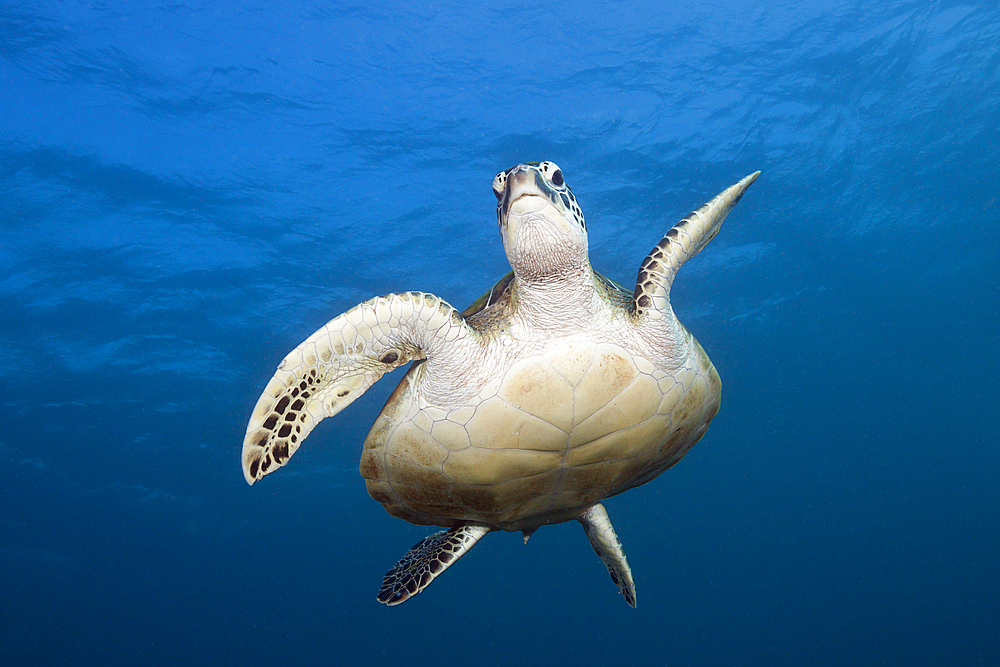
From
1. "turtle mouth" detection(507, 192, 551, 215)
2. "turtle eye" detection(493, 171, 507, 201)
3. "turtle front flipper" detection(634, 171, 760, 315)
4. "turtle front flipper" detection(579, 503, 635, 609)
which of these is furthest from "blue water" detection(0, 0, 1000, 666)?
"turtle front flipper" detection(579, 503, 635, 609)

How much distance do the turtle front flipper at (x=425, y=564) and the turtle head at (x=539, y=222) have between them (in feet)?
10.3

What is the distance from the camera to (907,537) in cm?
5231

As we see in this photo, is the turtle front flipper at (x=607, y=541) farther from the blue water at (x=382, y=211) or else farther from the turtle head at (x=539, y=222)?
the blue water at (x=382, y=211)

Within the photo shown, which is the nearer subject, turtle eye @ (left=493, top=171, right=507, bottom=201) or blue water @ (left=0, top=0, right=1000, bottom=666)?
turtle eye @ (left=493, top=171, right=507, bottom=201)

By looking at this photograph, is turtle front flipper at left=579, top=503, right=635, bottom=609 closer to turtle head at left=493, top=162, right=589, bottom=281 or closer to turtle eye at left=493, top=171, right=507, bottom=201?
turtle head at left=493, top=162, right=589, bottom=281

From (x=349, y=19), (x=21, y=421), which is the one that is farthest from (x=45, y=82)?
(x=21, y=421)

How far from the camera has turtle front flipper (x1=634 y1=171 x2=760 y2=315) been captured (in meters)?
3.08

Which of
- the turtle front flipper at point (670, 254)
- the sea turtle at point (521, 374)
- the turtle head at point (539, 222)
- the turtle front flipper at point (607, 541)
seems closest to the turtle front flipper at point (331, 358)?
the sea turtle at point (521, 374)

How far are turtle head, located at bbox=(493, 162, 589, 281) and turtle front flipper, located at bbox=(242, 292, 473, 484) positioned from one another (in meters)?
0.55

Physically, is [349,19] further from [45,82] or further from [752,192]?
[752,192]

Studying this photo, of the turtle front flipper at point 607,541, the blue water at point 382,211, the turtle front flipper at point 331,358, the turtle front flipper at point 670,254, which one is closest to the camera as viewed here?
the turtle front flipper at point 331,358

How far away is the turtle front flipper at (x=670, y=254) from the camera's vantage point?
3.08 m

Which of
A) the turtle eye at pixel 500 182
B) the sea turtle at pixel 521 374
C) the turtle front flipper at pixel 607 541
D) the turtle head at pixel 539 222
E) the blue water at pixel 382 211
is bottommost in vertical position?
the turtle front flipper at pixel 607 541

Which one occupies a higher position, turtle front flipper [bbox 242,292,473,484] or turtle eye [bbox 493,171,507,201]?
turtle eye [bbox 493,171,507,201]
